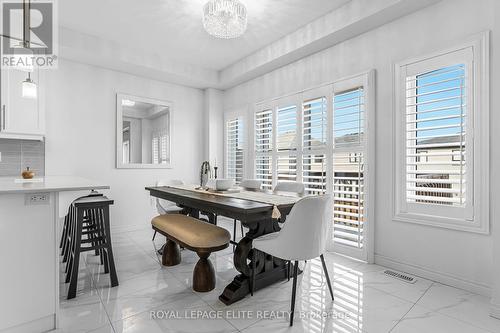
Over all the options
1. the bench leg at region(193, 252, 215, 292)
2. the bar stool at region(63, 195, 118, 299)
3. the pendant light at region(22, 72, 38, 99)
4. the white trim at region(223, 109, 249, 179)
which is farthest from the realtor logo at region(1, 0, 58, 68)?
the white trim at region(223, 109, 249, 179)

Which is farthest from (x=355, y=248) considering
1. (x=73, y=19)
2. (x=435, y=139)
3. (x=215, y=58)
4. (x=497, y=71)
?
(x=73, y=19)

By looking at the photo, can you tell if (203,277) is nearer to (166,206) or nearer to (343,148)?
(166,206)

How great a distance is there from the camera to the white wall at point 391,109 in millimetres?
2268

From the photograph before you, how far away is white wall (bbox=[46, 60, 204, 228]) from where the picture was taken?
3.83m

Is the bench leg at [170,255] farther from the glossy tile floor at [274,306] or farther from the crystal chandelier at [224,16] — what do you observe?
the crystal chandelier at [224,16]

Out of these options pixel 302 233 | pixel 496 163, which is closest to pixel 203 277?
pixel 302 233

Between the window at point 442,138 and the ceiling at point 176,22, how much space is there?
Answer: 50.7 inches

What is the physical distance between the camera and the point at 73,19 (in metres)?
3.24

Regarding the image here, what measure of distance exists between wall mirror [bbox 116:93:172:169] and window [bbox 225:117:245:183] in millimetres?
1136

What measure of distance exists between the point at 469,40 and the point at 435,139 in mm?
Answer: 877

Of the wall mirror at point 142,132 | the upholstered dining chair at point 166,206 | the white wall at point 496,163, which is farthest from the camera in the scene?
the wall mirror at point 142,132

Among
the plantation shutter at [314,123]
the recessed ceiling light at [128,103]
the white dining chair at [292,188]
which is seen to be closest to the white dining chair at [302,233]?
the white dining chair at [292,188]

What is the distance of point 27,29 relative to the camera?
3.14m

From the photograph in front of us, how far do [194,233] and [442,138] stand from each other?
2.43 meters
